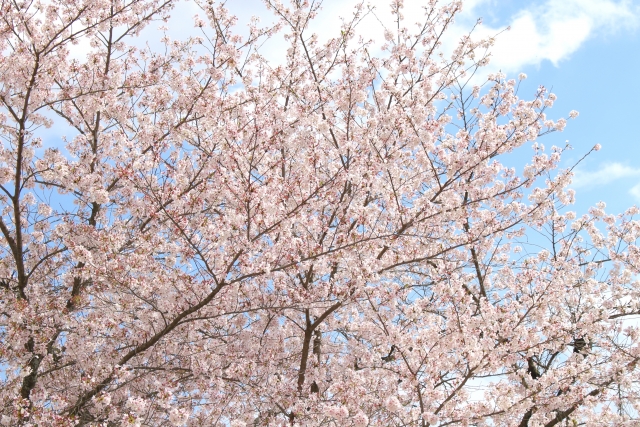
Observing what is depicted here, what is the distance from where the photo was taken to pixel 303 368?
284 inches

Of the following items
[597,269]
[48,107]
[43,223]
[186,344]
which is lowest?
[186,344]

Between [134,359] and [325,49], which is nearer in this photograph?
[134,359]

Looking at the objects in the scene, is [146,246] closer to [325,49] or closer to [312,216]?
[312,216]

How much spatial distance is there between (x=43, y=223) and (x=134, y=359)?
98.3 inches

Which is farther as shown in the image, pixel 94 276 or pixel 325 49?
pixel 325 49

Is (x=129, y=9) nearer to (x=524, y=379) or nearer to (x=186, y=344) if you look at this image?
(x=186, y=344)

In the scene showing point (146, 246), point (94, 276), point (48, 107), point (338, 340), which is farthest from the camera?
point (338, 340)

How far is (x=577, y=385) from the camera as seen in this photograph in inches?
269

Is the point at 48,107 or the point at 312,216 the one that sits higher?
the point at 48,107

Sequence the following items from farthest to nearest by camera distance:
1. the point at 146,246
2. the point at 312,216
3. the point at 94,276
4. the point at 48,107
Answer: the point at 48,107 → the point at 312,216 → the point at 146,246 → the point at 94,276

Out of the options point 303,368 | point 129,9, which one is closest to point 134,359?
point 303,368

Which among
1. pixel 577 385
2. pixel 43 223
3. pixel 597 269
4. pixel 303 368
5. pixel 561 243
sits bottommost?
pixel 577 385

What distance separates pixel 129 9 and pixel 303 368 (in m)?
5.91

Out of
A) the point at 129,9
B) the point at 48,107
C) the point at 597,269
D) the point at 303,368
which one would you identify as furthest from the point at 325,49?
the point at 597,269
